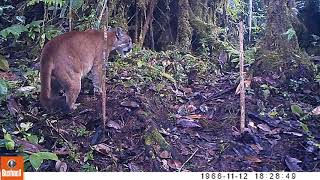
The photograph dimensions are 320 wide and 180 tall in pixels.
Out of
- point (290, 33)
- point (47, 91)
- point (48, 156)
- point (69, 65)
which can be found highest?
point (290, 33)

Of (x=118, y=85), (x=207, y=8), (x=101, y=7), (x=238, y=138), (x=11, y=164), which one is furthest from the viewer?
(x=207, y=8)

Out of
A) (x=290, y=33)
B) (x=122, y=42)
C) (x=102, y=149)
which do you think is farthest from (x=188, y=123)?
(x=290, y=33)

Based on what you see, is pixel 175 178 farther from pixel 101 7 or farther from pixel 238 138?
pixel 101 7

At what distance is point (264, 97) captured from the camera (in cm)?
289

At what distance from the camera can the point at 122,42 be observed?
3324mm

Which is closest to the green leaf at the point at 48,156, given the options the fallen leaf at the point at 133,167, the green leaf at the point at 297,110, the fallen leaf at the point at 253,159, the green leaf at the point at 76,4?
the fallen leaf at the point at 133,167

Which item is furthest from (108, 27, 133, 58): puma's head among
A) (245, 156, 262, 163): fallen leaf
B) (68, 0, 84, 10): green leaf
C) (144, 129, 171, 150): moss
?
(245, 156, 262, 163): fallen leaf

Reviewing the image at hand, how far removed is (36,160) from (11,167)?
0.14 m

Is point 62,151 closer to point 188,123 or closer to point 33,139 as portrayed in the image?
point 33,139

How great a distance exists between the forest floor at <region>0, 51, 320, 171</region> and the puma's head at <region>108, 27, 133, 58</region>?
0.31 m

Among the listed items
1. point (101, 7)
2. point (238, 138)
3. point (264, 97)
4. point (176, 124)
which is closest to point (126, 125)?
point (176, 124)

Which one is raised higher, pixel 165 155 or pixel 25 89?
pixel 25 89

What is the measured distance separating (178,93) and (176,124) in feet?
1.06

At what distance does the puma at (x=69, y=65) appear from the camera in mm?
2709
